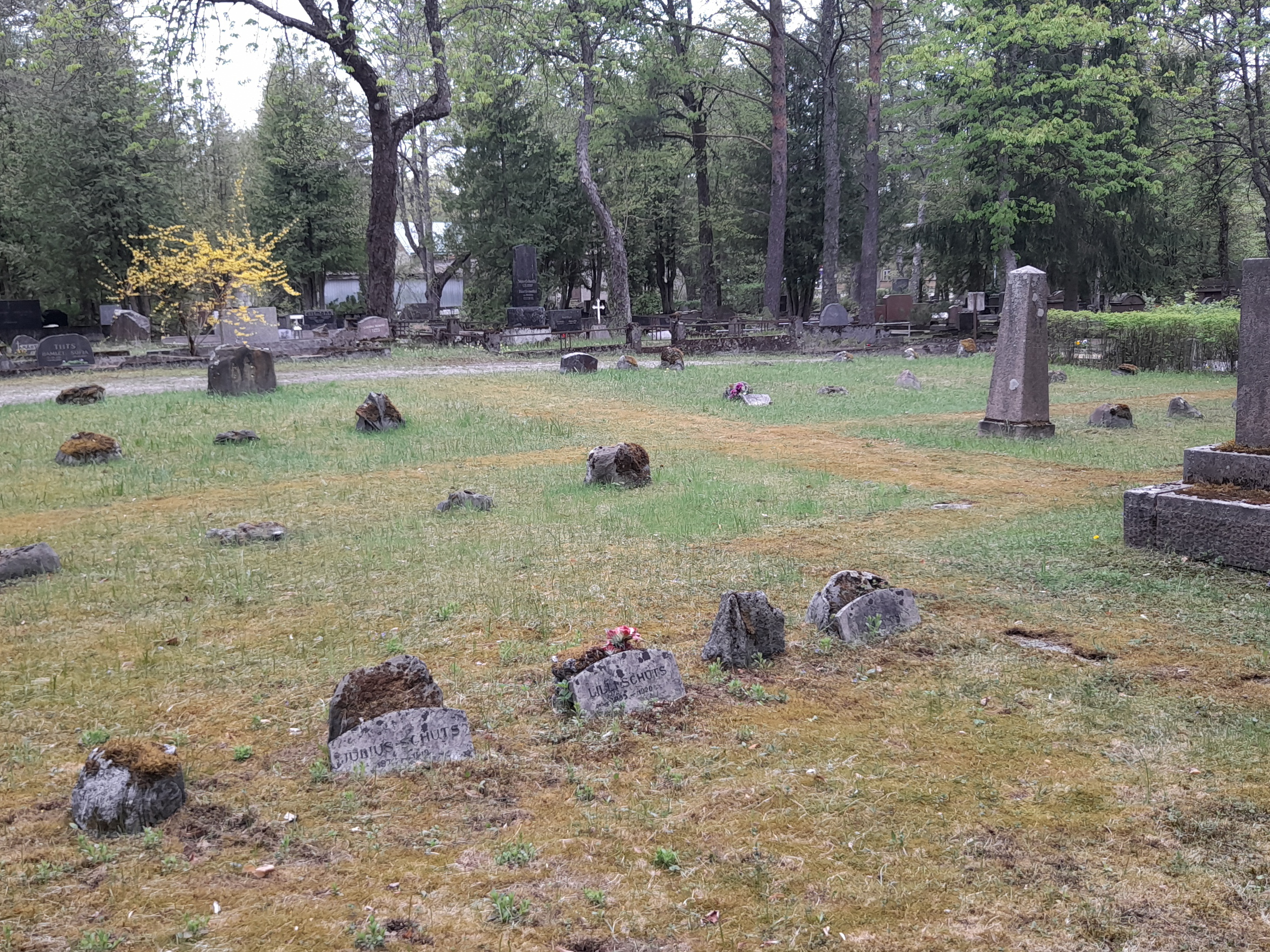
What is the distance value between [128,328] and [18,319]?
305cm

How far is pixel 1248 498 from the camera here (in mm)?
6777

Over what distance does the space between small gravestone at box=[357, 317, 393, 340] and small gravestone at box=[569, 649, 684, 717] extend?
23.5 metres

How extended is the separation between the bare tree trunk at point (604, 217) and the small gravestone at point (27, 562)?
87.9 ft

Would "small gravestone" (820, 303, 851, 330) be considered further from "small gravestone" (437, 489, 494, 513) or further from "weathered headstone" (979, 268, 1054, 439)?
"small gravestone" (437, 489, 494, 513)

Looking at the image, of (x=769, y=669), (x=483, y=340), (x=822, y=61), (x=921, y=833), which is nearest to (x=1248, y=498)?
(x=769, y=669)

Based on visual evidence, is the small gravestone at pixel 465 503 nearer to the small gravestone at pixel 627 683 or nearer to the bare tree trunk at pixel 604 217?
the small gravestone at pixel 627 683

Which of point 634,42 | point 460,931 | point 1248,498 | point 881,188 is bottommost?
point 460,931

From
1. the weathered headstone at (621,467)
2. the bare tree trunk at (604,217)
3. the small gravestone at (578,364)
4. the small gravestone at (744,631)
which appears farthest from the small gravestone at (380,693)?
the bare tree trunk at (604,217)

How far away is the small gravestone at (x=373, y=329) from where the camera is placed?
26.9 meters

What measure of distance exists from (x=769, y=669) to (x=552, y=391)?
13.7m

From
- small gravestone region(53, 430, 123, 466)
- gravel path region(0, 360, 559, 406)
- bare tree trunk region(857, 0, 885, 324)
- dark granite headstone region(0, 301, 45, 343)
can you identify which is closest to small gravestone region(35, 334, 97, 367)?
gravel path region(0, 360, 559, 406)

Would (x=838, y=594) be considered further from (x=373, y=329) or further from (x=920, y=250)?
(x=920, y=250)

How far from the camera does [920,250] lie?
52.1 m

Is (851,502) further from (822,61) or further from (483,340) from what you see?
(822,61)
